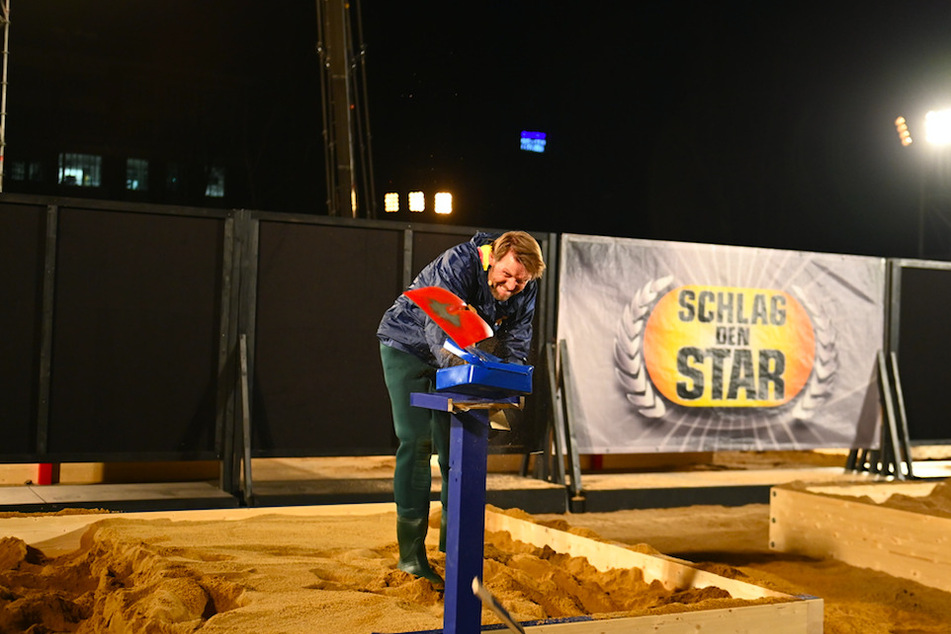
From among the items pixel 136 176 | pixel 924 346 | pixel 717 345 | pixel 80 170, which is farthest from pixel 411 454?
pixel 80 170

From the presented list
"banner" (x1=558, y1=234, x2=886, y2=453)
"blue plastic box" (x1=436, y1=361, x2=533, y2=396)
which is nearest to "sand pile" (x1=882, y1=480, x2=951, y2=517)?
"banner" (x1=558, y1=234, x2=886, y2=453)

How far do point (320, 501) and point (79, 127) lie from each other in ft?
72.0

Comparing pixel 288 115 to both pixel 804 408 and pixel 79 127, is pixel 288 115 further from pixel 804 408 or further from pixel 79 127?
pixel 804 408

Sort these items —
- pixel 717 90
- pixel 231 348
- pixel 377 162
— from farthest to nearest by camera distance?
1. pixel 717 90
2. pixel 377 162
3. pixel 231 348

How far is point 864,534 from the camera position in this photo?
16.7 feet

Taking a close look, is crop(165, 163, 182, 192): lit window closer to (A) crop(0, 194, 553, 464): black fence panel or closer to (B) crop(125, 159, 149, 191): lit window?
(B) crop(125, 159, 149, 191): lit window

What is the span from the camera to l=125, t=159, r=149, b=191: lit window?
26.2 meters

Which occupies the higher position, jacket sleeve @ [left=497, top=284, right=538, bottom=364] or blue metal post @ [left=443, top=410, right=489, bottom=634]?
jacket sleeve @ [left=497, top=284, right=538, bottom=364]

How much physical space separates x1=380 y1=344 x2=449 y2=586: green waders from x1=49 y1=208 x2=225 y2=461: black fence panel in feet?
9.78

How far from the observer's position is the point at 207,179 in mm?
26016

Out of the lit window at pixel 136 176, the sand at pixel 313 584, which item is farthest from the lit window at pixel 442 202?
the sand at pixel 313 584

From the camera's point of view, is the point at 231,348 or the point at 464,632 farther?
the point at 231,348

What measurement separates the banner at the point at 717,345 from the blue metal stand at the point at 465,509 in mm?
4944

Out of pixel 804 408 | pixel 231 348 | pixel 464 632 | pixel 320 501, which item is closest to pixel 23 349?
pixel 231 348
